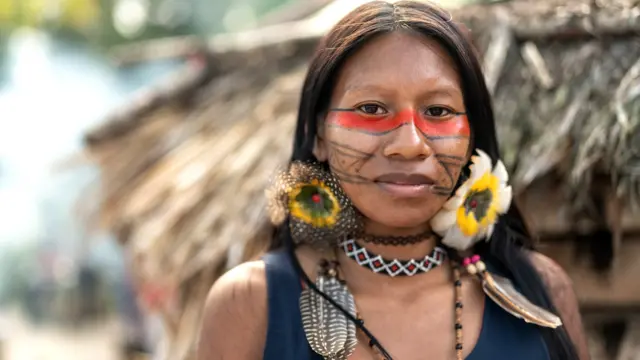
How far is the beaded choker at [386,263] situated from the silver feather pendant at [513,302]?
13 centimetres

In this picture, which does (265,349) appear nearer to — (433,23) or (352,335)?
(352,335)

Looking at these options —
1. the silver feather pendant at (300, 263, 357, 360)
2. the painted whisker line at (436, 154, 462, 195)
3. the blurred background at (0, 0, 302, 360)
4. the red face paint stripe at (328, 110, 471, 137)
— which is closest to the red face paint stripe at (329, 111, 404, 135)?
the red face paint stripe at (328, 110, 471, 137)

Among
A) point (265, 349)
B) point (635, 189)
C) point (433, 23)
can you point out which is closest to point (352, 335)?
A: point (265, 349)

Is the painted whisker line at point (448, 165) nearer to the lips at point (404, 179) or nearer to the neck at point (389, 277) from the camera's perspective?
the lips at point (404, 179)

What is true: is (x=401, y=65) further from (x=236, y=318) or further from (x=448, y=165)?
(x=236, y=318)

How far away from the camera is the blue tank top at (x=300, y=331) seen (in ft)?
5.24

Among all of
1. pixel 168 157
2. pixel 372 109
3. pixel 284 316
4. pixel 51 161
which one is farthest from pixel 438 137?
pixel 51 161

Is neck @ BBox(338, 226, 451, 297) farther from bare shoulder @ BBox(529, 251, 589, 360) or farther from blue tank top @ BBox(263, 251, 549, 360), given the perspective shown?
bare shoulder @ BBox(529, 251, 589, 360)

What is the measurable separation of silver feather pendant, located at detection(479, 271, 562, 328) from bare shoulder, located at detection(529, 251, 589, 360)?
93 mm

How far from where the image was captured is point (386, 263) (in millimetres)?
1693

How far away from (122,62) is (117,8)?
8.06 meters

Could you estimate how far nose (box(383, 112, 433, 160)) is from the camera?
1533 millimetres

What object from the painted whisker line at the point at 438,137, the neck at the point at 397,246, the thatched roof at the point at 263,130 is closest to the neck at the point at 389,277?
the neck at the point at 397,246

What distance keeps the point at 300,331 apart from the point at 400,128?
0.48 metres
